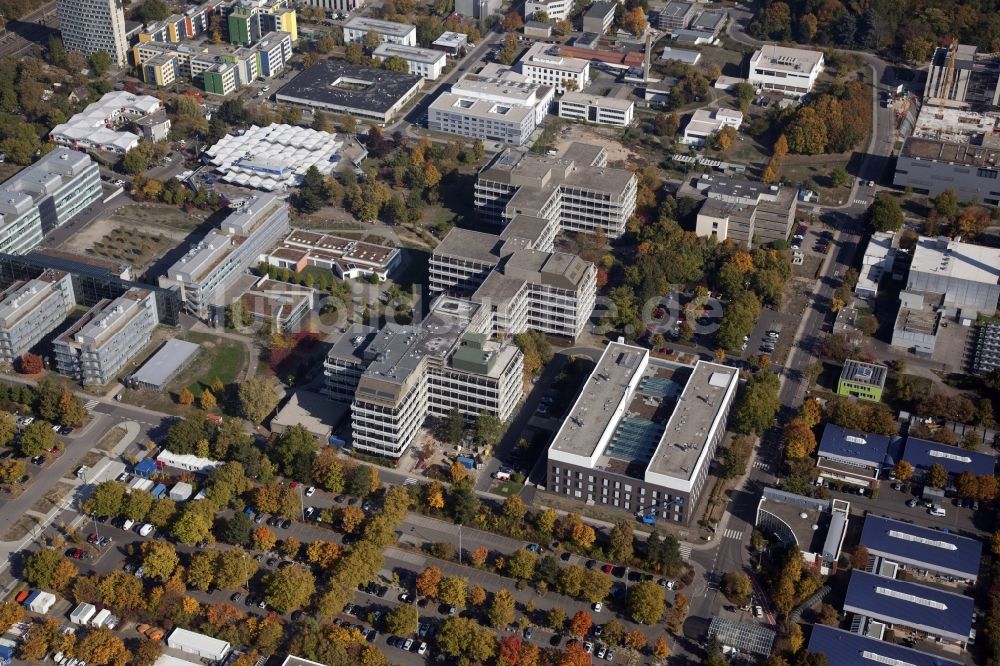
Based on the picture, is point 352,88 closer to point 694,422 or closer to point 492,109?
point 492,109

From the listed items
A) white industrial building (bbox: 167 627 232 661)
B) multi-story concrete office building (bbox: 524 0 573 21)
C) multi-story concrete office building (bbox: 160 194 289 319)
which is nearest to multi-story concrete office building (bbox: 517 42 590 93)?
multi-story concrete office building (bbox: 524 0 573 21)

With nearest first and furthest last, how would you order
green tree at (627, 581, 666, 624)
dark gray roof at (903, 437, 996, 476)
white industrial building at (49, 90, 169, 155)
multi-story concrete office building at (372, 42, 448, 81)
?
1. green tree at (627, 581, 666, 624)
2. dark gray roof at (903, 437, 996, 476)
3. white industrial building at (49, 90, 169, 155)
4. multi-story concrete office building at (372, 42, 448, 81)

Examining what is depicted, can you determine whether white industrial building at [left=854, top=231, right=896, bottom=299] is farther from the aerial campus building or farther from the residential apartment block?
the aerial campus building

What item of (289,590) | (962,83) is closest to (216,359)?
(289,590)

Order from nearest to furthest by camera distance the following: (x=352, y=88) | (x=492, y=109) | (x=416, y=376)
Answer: (x=416, y=376) → (x=492, y=109) → (x=352, y=88)

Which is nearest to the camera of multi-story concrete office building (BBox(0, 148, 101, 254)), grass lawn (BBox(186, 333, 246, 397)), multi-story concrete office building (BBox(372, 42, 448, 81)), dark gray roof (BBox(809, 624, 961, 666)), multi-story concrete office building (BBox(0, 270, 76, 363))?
dark gray roof (BBox(809, 624, 961, 666))

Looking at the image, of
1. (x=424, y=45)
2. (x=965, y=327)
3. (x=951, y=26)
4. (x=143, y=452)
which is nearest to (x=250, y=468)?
(x=143, y=452)
